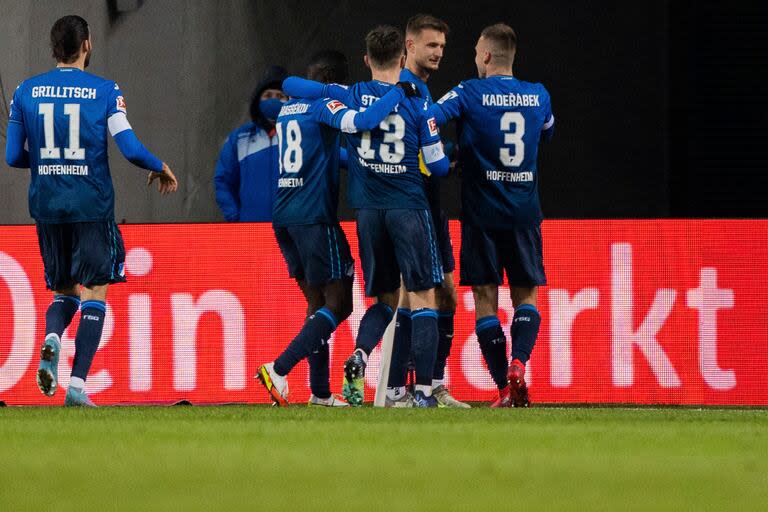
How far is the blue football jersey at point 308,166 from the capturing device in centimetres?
791

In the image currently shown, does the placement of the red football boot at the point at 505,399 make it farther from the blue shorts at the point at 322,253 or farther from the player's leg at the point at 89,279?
the player's leg at the point at 89,279

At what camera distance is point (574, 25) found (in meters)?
9.87

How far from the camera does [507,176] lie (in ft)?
25.8

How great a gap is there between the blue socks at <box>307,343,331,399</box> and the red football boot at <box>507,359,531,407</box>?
3.59ft

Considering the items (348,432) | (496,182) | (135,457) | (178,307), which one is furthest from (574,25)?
(135,457)

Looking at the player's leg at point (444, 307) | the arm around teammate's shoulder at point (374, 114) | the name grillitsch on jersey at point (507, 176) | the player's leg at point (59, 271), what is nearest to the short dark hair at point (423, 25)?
the arm around teammate's shoulder at point (374, 114)

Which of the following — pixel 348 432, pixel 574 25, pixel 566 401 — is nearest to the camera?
pixel 348 432

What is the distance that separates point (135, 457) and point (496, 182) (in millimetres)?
3503

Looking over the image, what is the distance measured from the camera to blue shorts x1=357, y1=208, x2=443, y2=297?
745 centimetres

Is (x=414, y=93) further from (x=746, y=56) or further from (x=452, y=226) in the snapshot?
(x=746, y=56)

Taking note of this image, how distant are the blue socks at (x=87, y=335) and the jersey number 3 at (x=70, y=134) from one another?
2.43 ft

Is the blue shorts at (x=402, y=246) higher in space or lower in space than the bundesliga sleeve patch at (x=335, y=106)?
lower

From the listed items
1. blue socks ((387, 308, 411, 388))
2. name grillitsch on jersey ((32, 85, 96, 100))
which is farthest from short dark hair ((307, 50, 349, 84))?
blue socks ((387, 308, 411, 388))

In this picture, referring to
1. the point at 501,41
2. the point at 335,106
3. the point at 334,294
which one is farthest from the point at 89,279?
the point at 501,41
